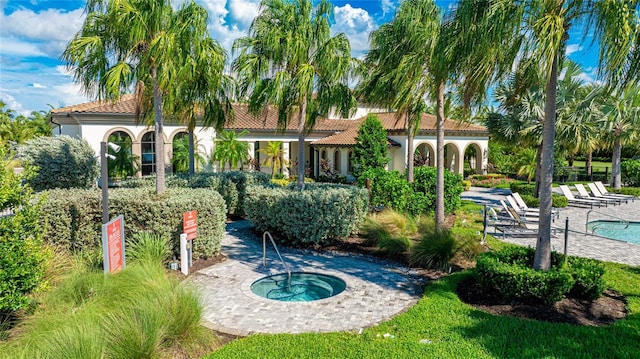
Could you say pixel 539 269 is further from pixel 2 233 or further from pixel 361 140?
pixel 361 140

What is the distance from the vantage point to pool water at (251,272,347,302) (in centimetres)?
802

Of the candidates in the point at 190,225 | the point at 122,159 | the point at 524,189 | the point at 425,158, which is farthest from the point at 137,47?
the point at 425,158

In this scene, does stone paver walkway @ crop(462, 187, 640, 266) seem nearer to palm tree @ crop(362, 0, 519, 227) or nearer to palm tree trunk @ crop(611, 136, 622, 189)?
palm tree @ crop(362, 0, 519, 227)

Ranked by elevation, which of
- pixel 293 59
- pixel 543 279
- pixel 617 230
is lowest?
pixel 617 230

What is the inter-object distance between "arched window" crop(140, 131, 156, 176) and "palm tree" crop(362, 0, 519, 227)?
13.5m

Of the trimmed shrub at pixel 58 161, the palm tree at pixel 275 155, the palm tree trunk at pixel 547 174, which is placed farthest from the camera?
the palm tree at pixel 275 155

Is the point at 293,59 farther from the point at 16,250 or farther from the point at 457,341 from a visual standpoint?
the point at 457,341

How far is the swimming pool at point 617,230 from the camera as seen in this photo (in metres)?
12.7

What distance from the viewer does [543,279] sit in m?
6.35

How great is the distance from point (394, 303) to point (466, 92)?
12.9ft

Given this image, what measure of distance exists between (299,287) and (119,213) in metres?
4.37

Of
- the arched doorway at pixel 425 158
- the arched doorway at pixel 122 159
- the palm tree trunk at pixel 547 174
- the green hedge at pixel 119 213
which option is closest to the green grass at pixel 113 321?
the green hedge at pixel 119 213

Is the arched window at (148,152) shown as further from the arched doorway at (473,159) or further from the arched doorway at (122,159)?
the arched doorway at (473,159)

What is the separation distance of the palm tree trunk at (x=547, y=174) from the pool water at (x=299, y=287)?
3689 mm
